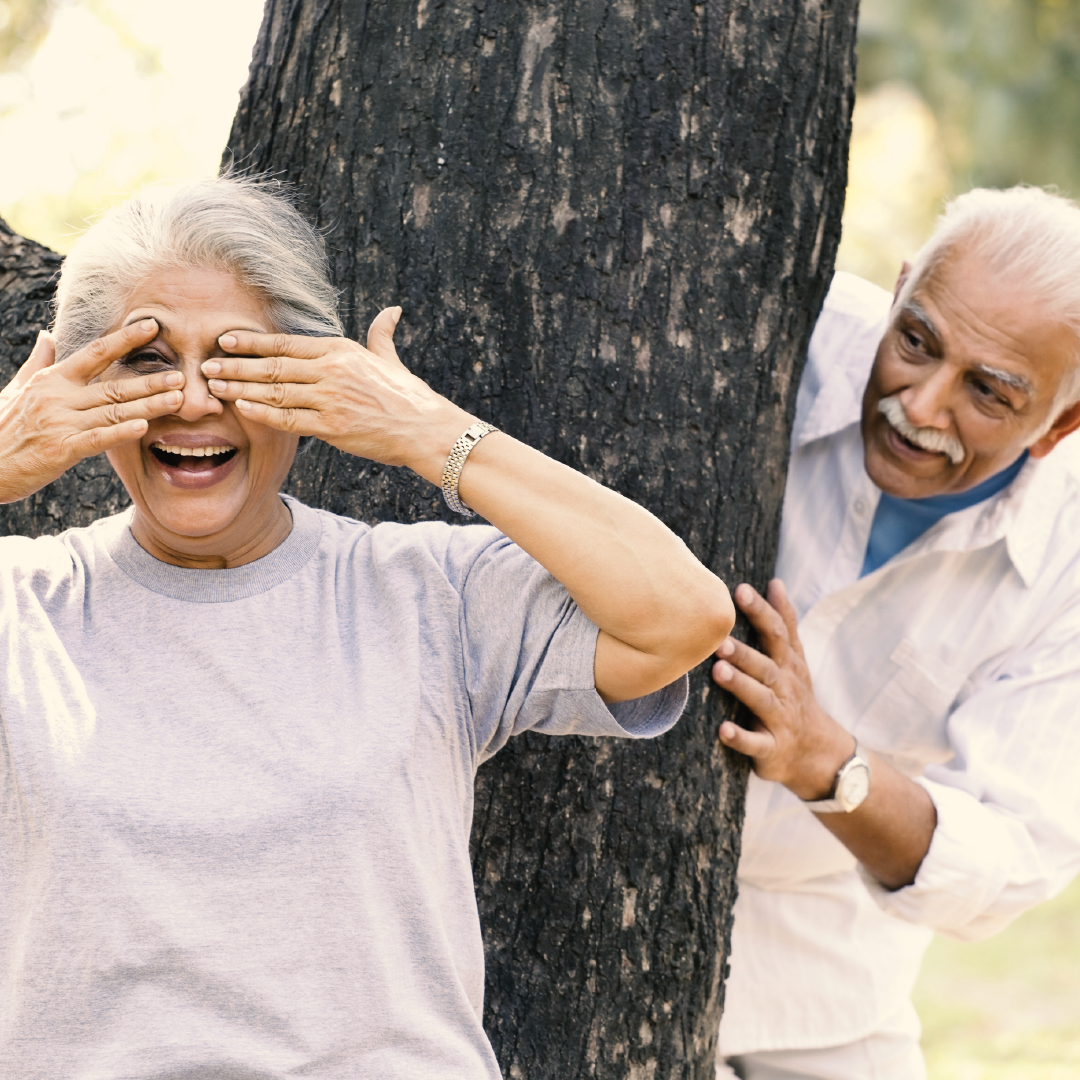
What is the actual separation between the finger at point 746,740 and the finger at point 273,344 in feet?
3.55

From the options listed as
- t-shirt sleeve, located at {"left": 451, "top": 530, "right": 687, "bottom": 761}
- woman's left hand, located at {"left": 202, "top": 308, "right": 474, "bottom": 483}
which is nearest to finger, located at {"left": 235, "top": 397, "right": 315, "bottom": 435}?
woman's left hand, located at {"left": 202, "top": 308, "right": 474, "bottom": 483}

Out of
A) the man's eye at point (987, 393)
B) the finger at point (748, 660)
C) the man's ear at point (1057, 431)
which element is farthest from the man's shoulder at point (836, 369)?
the finger at point (748, 660)

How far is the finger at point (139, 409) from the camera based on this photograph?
5.67 ft

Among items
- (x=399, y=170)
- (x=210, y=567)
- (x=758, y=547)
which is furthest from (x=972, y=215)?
(x=210, y=567)

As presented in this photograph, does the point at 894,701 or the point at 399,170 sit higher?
the point at 399,170

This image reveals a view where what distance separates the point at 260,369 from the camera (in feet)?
5.75

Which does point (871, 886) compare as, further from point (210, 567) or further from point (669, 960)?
point (210, 567)

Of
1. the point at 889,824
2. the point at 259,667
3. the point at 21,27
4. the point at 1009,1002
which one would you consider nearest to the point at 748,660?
the point at 889,824

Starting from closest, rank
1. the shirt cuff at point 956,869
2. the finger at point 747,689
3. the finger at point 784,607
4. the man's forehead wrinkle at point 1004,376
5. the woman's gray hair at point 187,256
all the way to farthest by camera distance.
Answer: the woman's gray hair at point 187,256
the finger at point 747,689
the finger at point 784,607
the shirt cuff at point 956,869
the man's forehead wrinkle at point 1004,376

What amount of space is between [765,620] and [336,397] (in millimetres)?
1066

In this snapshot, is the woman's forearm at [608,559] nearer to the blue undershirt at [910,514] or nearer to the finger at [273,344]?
the finger at [273,344]

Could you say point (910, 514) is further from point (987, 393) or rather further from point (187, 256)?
point (187, 256)

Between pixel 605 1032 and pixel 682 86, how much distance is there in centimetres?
172

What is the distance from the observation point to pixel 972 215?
2885 millimetres
